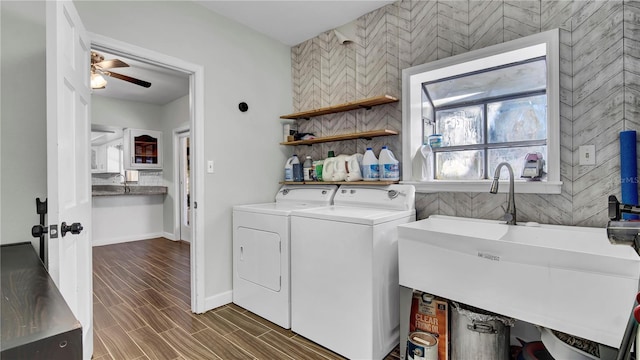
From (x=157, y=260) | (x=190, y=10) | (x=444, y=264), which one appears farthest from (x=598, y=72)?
(x=157, y=260)

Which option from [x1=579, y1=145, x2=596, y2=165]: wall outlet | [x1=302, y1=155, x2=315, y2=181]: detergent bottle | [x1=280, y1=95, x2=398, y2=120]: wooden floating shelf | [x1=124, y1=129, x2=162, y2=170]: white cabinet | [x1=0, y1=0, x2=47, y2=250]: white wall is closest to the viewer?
[x1=0, y1=0, x2=47, y2=250]: white wall

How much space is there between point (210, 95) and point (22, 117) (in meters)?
1.20

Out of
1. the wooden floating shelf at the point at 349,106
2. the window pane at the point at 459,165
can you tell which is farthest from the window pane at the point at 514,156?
the wooden floating shelf at the point at 349,106

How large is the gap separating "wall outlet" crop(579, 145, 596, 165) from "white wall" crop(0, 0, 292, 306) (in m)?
2.35

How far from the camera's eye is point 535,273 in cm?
129

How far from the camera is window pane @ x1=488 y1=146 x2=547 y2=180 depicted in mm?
2047

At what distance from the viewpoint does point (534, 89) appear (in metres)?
2.09

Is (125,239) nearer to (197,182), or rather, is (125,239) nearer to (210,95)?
(197,182)

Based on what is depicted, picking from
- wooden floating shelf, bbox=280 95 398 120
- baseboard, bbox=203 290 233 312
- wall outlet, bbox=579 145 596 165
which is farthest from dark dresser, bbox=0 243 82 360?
wall outlet, bbox=579 145 596 165

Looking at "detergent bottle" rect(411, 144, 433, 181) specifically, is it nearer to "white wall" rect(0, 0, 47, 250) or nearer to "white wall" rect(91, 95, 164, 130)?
"white wall" rect(0, 0, 47, 250)

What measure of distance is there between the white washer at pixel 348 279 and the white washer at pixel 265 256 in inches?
3.3

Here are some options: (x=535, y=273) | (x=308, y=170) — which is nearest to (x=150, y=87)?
(x=308, y=170)

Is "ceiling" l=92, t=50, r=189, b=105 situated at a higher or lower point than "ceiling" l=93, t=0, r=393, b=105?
lower

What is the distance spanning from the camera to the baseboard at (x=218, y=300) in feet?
7.96
